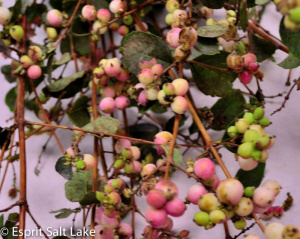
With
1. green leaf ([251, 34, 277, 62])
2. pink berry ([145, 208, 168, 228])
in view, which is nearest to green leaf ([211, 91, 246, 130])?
green leaf ([251, 34, 277, 62])

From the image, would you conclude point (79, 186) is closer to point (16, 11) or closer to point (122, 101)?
point (122, 101)

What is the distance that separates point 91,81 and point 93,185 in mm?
188

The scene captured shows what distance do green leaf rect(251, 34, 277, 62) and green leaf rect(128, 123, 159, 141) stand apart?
19 cm

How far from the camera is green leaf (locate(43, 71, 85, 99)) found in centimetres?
57

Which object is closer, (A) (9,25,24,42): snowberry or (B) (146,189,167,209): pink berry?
(B) (146,189,167,209): pink berry

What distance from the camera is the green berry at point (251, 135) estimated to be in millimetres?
343

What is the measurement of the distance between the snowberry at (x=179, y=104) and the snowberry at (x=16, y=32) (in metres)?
0.28

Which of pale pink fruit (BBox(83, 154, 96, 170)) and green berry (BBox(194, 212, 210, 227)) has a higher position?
green berry (BBox(194, 212, 210, 227))

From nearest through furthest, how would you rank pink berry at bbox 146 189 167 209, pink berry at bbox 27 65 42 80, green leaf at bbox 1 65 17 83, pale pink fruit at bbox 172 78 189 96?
pink berry at bbox 146 189 167 209 → pale pink fruit at bbox 172 78 189 96 → pink berry at bbox 27 65 42 80 → green leaf at bbox 1 65 17 83

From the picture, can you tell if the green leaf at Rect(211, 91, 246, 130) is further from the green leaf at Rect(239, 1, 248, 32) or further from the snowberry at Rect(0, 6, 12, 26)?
the snowberry at Rect(0, 6, 12, 26)

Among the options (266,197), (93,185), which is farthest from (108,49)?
(266,197)

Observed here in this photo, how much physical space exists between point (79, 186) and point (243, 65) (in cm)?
24

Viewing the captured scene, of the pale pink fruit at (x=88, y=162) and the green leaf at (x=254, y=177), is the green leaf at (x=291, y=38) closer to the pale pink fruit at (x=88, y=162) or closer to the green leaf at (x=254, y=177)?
the green leaf at (x=254, y=177)

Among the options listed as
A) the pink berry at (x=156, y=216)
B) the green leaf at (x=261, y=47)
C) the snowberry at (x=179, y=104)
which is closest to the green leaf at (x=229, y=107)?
the green leaf at (x=261, y=47)
